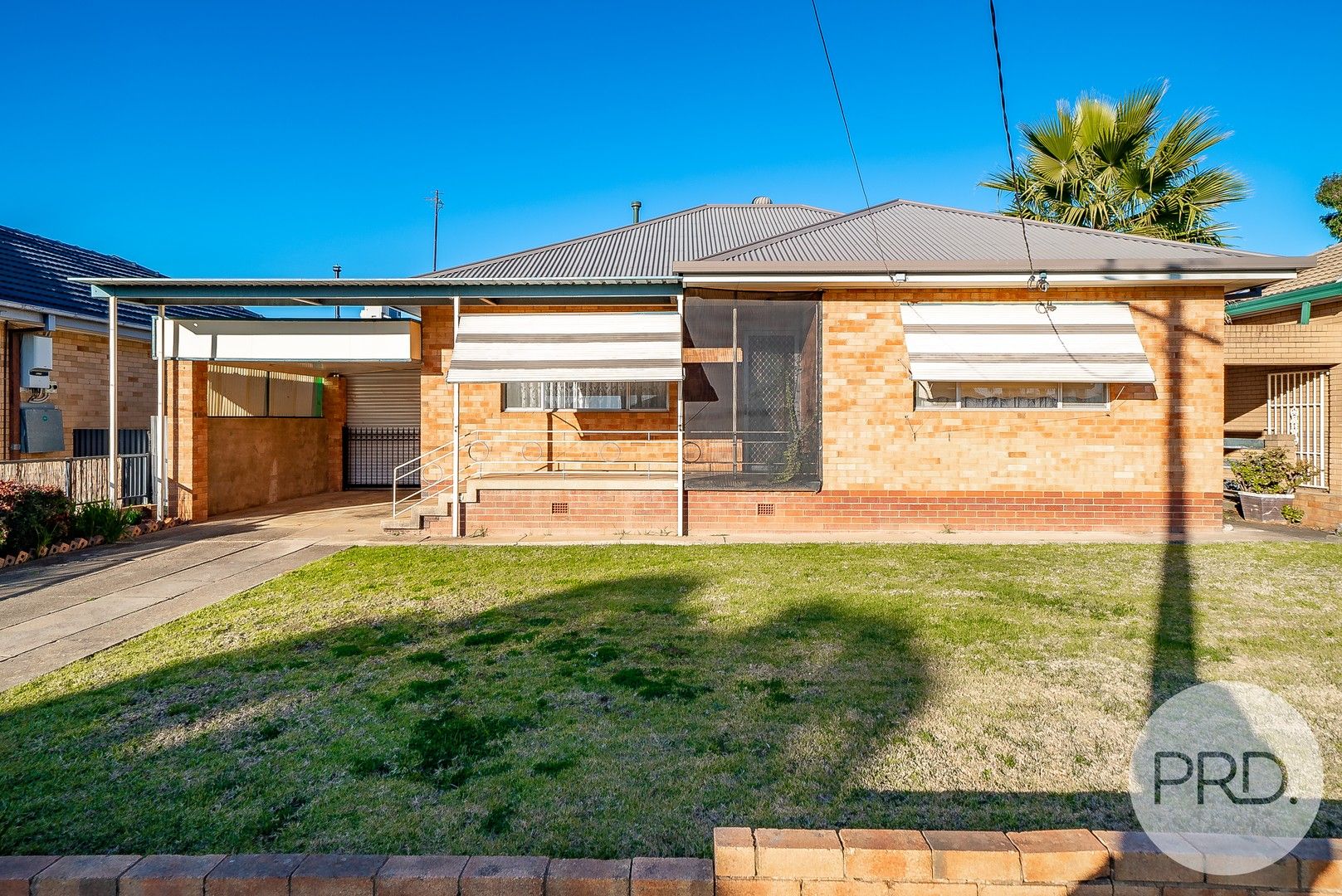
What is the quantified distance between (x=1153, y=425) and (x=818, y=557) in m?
5.78

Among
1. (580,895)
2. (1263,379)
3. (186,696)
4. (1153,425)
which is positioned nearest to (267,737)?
(186,696)

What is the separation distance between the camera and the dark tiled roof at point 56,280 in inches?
487

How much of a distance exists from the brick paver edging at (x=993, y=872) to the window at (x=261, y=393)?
13.3m

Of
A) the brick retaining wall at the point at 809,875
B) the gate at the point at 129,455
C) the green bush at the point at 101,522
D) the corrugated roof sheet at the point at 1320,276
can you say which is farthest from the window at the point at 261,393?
the corrugated roof sheet at the point at 1320,276

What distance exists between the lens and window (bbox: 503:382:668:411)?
39.3 ft

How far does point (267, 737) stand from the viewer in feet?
12.6

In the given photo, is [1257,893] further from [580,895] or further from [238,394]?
[238,394]

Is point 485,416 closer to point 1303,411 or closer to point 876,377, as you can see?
point 876,377

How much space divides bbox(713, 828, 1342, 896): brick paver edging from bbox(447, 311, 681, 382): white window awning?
754 cm

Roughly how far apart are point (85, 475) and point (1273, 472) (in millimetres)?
18087

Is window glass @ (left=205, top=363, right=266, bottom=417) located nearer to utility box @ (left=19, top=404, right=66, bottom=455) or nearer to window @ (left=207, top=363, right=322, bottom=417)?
window @ (left=207, top=363, right=322, bottom=417)

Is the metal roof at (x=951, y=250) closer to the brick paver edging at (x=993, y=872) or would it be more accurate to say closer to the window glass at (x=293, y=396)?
the brick paver edging at (x=993, y=872)

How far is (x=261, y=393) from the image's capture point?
47.1 ft

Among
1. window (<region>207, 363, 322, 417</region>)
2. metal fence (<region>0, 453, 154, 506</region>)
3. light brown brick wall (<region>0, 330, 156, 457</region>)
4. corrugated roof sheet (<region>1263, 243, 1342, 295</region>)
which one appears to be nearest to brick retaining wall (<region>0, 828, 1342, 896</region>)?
metal fence (<region>0, 453, 154, 506</region>)
